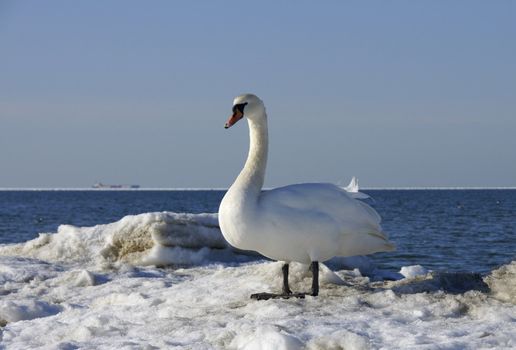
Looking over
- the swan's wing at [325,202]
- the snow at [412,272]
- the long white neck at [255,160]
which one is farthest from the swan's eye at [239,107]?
the snow at [412,272]

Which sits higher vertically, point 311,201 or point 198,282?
point 311,201

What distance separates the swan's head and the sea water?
5.24 ft

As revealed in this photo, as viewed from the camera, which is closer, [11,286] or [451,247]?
[11,286]

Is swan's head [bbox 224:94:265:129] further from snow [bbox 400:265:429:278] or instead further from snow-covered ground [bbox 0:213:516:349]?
snow [bbox 400:265:429:278]

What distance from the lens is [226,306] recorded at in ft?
25.1

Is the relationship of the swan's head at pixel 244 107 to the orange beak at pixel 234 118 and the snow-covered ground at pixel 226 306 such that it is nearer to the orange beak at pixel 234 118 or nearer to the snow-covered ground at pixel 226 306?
the orange beak at pixel 234 118

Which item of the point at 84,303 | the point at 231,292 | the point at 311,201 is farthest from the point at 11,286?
the point at 311,201

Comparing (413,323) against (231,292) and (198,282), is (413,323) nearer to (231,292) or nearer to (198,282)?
(231,292)

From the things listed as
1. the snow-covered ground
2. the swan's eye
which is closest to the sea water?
the snow-covered ground

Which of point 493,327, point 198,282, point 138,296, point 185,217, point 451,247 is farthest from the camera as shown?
point 451,247

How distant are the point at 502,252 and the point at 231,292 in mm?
17026

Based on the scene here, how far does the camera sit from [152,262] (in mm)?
11312

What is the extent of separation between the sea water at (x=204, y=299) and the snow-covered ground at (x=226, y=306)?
0.04ft

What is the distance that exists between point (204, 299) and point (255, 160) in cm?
136
